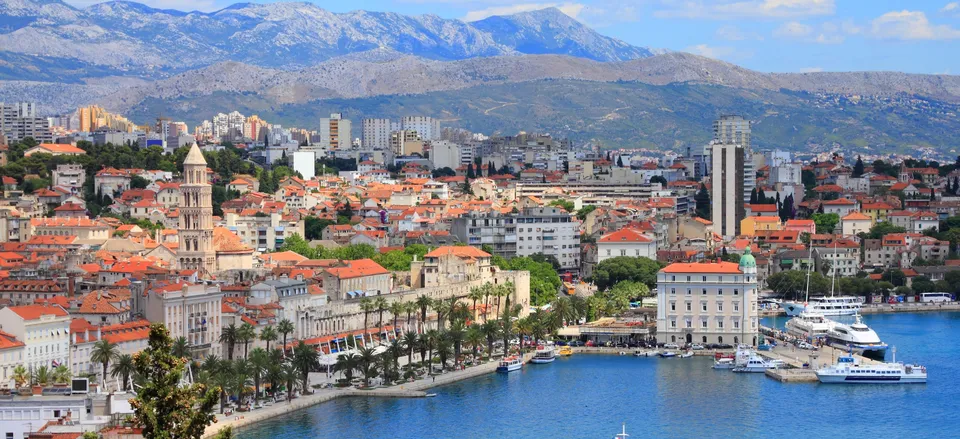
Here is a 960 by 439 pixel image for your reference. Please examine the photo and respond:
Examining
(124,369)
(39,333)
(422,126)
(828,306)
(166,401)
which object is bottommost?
(828,306)

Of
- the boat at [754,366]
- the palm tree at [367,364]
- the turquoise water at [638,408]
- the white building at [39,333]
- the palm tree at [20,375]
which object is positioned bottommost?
the turquoise water at [638,408]

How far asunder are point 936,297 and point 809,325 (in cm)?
1707

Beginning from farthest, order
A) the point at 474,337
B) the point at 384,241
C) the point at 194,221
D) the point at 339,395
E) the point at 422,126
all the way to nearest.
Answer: the point at 422,126 < the point at 384,241 < the point at 194,221 < the point at 474,337 < the point at 339,395

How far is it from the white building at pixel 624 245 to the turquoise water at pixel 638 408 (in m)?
23.8

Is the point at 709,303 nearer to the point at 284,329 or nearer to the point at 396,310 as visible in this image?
the point at 396,310

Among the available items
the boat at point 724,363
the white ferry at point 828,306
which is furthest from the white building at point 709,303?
the white ferry at point 828,306

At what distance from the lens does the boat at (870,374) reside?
51250mm

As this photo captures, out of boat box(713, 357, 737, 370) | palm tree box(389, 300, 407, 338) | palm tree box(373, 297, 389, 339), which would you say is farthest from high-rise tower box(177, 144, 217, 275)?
boat box(713, 357, 737, 370)

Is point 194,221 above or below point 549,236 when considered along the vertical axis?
above

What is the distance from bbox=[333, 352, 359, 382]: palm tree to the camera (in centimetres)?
4716

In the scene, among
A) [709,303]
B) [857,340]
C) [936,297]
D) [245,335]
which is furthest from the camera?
[936,297]

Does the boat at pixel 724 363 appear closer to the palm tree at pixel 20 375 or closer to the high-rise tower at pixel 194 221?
the high-rise tower at pixel 194 221

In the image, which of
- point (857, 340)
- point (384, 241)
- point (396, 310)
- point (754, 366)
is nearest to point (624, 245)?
point (384, 241)

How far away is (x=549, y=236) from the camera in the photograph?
263 ft
